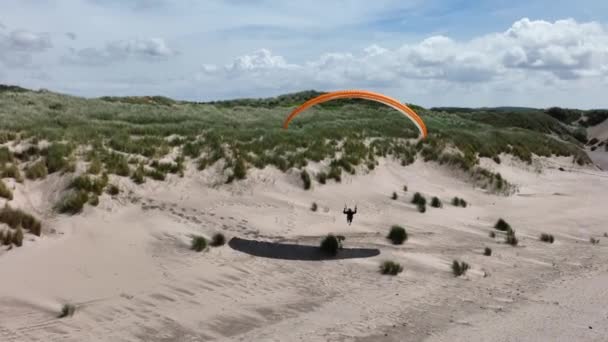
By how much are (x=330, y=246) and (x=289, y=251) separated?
1004 millimetres

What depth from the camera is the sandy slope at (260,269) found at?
8359 millimetres

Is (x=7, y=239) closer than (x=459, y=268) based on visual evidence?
Yes

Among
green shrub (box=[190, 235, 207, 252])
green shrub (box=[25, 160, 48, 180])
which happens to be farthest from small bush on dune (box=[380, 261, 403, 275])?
green shrub (box=[25, 160, 48, 180])

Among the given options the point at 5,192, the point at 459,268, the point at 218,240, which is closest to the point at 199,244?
the point at 218,240

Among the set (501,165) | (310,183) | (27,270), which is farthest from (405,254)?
(501,165)

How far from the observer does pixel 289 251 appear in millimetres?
12109

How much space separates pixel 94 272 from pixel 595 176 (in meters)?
26.6

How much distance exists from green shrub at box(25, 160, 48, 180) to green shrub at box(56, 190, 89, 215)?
5.78 ft

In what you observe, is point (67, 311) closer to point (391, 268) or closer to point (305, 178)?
point (391, 268)

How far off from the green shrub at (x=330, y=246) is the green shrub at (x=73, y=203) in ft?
20.4

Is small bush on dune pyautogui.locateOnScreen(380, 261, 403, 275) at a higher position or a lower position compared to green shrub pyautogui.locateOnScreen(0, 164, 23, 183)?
lower

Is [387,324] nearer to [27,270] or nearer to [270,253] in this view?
[270,253]

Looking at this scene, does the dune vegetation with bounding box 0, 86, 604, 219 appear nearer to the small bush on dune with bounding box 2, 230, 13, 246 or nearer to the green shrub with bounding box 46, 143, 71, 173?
the green shrub with bounding box 46, 143, 71, 173

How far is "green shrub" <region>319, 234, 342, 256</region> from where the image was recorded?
12017mm
